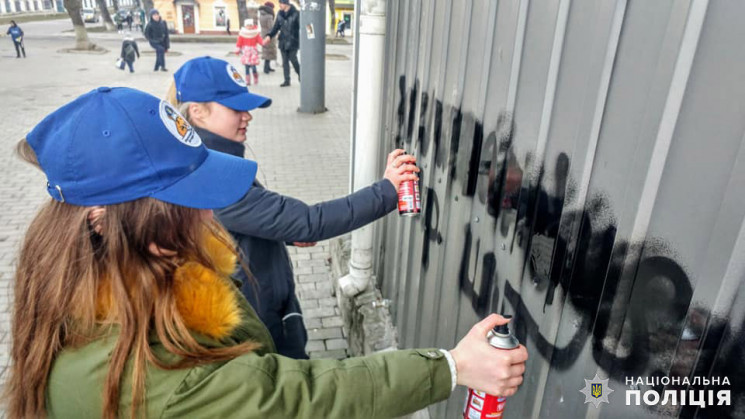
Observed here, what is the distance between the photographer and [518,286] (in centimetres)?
172

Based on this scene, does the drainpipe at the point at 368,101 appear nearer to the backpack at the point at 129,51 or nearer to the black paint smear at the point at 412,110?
the black paint smear at the point at 412,110

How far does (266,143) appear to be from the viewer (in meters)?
8.97

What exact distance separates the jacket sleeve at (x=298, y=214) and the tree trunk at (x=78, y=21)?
72.2ft

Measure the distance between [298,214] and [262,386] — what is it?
106cm

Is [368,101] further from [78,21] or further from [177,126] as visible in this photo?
[78,21]

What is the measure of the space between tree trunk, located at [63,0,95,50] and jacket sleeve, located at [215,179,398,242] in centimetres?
2202

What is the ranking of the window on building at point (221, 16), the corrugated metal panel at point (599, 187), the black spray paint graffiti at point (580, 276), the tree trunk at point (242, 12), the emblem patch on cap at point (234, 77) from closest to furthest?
the corrugated metal panel at point (599, 187) → the black spray paint graffiti at point (580, 276) → the emblem patch on cap at point (234, 77) → the tree trunk at point (242, 12) → the window on building at point (221, 16)

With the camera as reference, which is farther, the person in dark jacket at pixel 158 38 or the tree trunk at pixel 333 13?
the tree trunk at pixel 333 13

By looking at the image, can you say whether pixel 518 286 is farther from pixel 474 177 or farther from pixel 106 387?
pixel 106 387

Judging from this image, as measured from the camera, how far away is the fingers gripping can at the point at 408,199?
2.36 metres

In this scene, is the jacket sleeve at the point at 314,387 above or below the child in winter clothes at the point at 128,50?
Result: above

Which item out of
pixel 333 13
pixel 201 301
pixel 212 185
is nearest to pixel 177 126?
pixel 212 185

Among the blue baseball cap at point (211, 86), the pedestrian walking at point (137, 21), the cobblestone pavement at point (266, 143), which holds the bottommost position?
the cobblestone pavement at point (266, 143)

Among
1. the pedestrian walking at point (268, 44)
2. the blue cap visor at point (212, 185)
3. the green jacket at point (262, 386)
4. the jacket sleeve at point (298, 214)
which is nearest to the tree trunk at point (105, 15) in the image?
the pedestrian walking at point (268, 44)
